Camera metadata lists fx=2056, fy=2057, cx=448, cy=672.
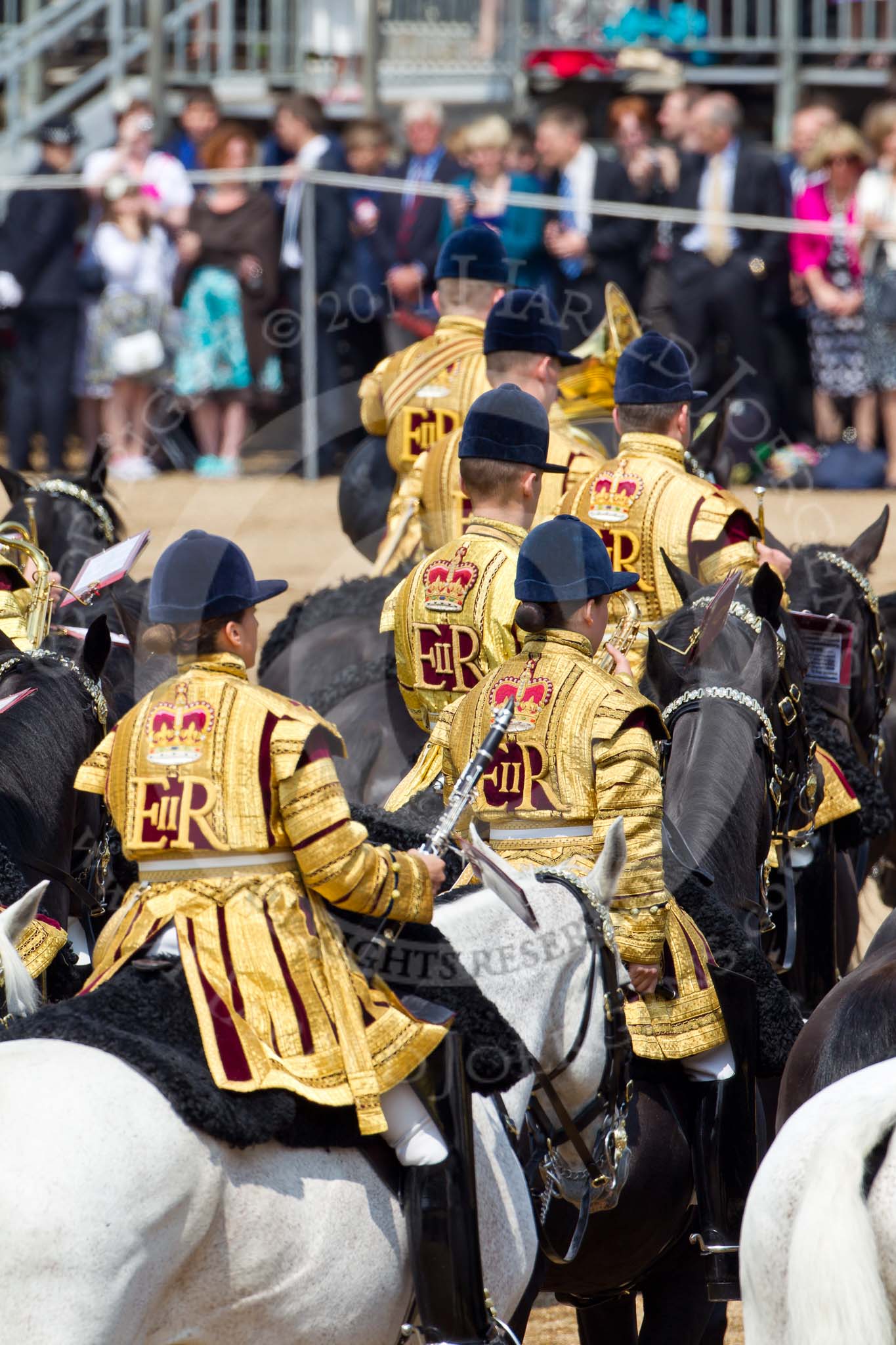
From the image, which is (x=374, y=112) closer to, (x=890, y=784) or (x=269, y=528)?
(x=269, y=528)

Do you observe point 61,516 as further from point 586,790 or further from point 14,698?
point 586,790

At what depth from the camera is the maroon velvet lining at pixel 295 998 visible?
148 inches

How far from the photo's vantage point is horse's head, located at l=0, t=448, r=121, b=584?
7.93 meters

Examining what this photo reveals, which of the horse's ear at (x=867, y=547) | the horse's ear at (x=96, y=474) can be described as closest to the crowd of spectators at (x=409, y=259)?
the horse's ear at (x=96, y=474)

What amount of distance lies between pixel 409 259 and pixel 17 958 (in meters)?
10.8

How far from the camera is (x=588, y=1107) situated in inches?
169

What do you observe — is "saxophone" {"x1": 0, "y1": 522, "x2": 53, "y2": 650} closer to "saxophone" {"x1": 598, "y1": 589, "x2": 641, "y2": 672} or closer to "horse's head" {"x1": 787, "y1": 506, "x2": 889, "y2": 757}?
"saxophone" {"x1": 598, "y1": 589, "x2": 641, "y2": 672}

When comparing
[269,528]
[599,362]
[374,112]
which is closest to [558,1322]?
[599,362]

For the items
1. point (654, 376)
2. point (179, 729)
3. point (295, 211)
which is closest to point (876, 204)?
point (295, 211)

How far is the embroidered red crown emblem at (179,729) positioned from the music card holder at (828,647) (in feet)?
11.2

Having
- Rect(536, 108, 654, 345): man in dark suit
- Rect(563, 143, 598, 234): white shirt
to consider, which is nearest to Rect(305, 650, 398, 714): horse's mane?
Rect(536, 108, 654, 345): man in dark suit

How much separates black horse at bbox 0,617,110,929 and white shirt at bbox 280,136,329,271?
9047mm

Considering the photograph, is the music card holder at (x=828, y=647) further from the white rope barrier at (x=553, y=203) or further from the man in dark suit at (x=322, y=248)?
the man in dark suit at (x=322, y=248)

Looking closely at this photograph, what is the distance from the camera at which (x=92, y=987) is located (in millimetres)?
3764
